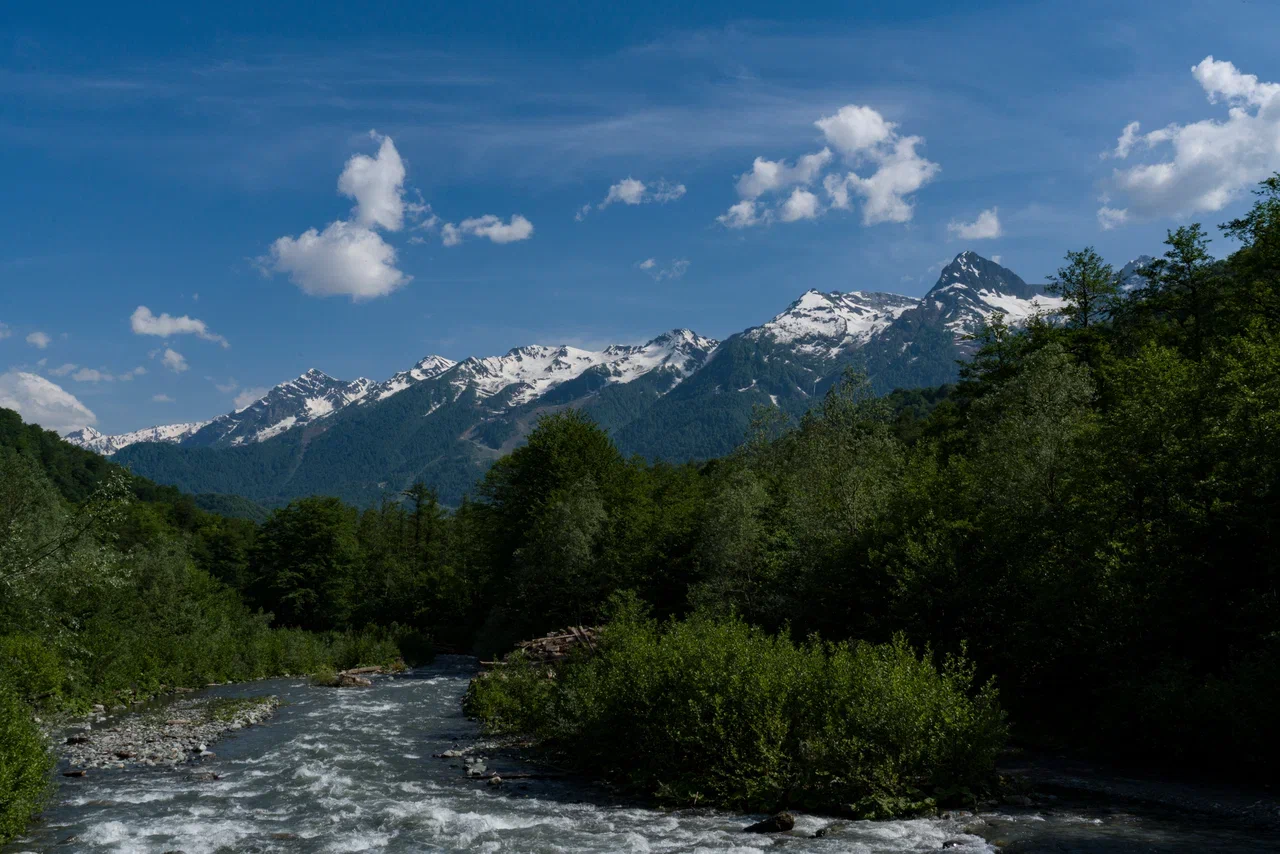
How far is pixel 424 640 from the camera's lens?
84.2 meters

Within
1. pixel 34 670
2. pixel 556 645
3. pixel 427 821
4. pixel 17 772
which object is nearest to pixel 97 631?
pixel 34 670

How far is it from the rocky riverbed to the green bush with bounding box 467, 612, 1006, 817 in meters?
16.4

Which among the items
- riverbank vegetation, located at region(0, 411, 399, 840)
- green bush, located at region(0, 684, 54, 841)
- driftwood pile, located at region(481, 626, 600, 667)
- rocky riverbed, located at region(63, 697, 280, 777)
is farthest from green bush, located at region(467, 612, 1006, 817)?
rocky riverbed, located at region(63, 697, 280, 777)

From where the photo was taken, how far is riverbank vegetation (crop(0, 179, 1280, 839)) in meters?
23.1

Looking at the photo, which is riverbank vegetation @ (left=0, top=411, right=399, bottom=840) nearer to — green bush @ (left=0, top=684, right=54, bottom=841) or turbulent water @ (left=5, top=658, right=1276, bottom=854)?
green bush @ (left=0, top=684, right=54, bottom=841)

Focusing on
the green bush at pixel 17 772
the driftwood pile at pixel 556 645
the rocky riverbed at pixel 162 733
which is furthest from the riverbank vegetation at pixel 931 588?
the green bush at pixel 17 772

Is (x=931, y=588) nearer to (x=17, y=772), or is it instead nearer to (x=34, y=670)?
(x=17, y=772)

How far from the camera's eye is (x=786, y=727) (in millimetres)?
22312

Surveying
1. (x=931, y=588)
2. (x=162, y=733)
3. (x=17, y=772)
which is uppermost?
(x=931, y=588)

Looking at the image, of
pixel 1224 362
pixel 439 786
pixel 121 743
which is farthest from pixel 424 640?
pixel 1224 362

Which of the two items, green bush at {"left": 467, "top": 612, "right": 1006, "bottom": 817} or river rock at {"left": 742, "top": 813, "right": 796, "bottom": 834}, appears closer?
river rock at {"left": 742, "top": 813, "right": 796, "bottom": 834}

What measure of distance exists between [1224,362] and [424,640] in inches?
2878

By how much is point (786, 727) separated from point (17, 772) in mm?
18496

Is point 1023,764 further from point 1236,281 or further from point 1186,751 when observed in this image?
point 1236,281
